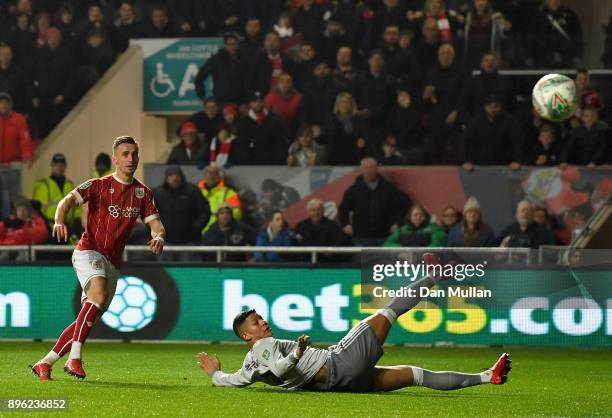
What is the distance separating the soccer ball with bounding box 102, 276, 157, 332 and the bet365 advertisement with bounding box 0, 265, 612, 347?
0.04ft

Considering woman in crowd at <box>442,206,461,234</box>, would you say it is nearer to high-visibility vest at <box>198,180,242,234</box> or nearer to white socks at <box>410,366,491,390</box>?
high-visibility vest at <box>198,180,242,234</box>

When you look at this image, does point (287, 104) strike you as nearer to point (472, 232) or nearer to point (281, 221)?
point (281, 221)

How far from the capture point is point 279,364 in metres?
9.79

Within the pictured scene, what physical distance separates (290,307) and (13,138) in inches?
237

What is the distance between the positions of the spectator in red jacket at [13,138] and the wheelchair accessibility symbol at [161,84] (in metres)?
2.58

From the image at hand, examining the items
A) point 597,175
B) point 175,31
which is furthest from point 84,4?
point 597,175

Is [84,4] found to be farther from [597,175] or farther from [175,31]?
[597,175]

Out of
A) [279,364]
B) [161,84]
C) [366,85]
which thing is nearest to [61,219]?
[279,364]

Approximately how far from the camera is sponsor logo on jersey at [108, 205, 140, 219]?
36.4 ft

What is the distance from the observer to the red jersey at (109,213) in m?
11.1

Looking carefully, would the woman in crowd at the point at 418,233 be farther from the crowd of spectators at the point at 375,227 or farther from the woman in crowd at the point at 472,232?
the woman in crowd at the point at 472,232

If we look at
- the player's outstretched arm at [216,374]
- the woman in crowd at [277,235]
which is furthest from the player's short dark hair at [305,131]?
the player's outstretched arm at [216,374]

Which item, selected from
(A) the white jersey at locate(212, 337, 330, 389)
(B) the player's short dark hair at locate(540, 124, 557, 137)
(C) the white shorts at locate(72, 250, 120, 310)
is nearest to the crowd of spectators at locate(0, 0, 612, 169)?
(B) the player's short dark hair at locate(540, 124, 557, 137)

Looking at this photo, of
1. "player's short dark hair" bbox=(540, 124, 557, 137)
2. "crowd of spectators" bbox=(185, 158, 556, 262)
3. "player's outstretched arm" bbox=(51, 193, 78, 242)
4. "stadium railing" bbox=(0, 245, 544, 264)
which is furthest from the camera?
"player's short dark hair" bbox=(540, 124, 557, 137)
